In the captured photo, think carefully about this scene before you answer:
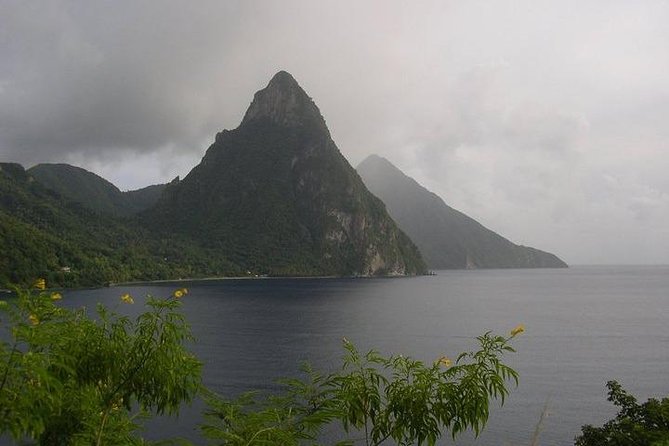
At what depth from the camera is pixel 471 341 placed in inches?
3002

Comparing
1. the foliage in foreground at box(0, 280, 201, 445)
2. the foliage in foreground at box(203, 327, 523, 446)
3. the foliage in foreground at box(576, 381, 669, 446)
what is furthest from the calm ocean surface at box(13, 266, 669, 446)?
the foliage in foreground at box(0, 280, 201, 445)

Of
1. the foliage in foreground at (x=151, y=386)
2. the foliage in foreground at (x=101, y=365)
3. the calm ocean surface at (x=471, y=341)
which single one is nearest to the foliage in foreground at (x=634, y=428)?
the calm ocean surface at (x=471, y=341)

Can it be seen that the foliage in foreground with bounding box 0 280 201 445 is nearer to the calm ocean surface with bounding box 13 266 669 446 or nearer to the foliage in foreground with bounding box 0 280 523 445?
the foliage in foreground with bounding box 0 280 523 445

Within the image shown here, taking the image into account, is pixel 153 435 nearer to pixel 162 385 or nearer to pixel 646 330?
pixel 162 385

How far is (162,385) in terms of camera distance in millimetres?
6309

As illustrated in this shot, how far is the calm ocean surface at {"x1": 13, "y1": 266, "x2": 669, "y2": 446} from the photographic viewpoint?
43.2m

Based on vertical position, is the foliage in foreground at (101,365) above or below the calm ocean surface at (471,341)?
above

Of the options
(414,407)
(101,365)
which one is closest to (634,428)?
(414,407)

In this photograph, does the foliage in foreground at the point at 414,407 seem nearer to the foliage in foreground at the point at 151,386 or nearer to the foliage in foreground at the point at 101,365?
the foliage in foreground at the point at 151,386

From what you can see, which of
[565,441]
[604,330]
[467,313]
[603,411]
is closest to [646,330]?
[604,330]

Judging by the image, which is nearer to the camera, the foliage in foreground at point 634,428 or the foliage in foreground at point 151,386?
the foliage in foreground at point 151,386

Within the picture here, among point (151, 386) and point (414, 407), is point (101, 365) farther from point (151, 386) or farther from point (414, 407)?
point (414, 407)

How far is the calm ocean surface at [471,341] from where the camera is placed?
4316 cm

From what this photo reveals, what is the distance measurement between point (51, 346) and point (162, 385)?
4.57 feet
